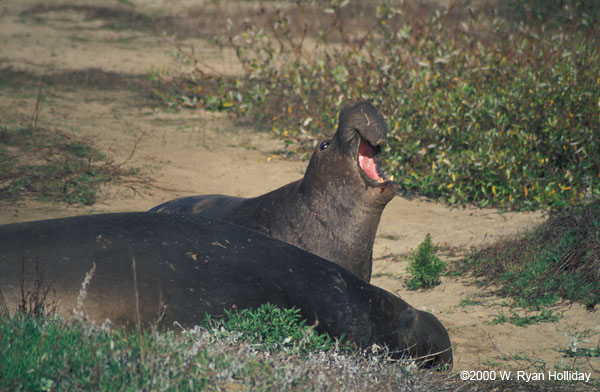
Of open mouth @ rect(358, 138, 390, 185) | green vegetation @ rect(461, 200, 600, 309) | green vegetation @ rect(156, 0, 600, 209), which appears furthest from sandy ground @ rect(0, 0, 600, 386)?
open mouth @ rect(358, 138, 390, 185)

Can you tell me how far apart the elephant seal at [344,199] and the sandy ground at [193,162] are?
3.30 ft

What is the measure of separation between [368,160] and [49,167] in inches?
185

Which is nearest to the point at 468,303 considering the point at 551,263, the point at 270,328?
the point at 551,263

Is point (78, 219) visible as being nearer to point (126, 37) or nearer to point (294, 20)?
point (126, 37)

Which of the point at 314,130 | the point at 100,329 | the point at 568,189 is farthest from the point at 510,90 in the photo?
the point at 100,329

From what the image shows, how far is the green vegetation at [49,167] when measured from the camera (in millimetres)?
7504

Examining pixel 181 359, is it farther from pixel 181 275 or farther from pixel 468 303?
pixel 468 303

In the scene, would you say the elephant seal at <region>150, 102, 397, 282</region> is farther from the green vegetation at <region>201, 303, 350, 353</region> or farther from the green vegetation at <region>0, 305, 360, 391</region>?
the green vegetation at <region>0, 305, 360, 391</region>

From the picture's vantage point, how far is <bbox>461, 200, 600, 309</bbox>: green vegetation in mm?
5336

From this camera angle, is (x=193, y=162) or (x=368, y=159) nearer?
(x=368, y=159)

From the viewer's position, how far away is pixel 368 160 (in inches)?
196

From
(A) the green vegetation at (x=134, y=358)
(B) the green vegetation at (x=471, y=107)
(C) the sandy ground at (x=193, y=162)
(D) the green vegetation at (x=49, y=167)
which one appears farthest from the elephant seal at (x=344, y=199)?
(D) the green vegetation at (x=49, y=167)

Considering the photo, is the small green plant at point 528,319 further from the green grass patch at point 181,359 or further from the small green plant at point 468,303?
the green grass patch at point 181,359

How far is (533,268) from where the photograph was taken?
18.5 ft
